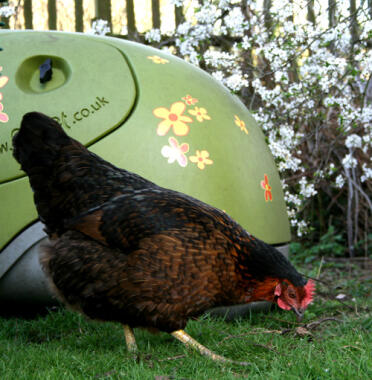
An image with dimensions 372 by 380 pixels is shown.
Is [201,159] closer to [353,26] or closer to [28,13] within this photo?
[353,26]

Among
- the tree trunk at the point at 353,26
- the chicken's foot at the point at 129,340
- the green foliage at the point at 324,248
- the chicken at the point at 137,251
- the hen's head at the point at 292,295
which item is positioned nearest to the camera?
the chicken at the point at 137,251

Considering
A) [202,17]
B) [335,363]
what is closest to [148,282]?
[335,363]

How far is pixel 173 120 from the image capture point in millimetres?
2916

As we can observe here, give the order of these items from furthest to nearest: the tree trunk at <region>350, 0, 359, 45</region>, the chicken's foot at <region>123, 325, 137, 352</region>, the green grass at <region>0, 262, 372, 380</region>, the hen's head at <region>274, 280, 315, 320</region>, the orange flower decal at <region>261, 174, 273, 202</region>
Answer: the tree trunk at <region>350, 0, 359, 45</region> < the orange flower decal at <region>261, 174, 273, 202</region> < the chicken's foot at <region>123, 325, 137, 352</region> < the hen's head at <region>274, 280, 315, 320</region> < the green grass at <region>0, 262, 372, 380</region>

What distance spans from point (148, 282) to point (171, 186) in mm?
807

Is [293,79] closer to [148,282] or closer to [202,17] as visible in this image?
[202,17]

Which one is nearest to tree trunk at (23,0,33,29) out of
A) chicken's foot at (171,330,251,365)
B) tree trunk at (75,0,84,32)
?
tree trunk at (75,0,84,32)

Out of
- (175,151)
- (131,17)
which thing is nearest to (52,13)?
(131,17)

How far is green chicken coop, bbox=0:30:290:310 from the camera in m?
2.73

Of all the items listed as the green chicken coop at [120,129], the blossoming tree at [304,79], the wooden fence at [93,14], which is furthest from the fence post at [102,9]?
the green chicken coop at [120,129]

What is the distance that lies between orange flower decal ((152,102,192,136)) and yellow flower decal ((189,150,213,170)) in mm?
143

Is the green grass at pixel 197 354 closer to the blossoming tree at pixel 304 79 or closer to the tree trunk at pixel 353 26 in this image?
the blossoming tree at pixel 304 79

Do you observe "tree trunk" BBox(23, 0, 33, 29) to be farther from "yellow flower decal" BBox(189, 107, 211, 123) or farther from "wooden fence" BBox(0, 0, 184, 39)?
"yellow flower decal" BBox(189, 107, 211, 123)

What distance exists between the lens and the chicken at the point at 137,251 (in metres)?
2.12
